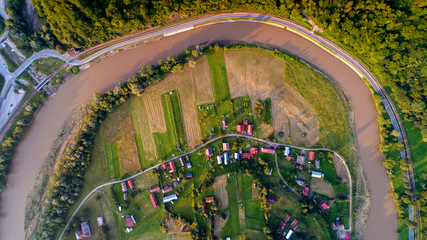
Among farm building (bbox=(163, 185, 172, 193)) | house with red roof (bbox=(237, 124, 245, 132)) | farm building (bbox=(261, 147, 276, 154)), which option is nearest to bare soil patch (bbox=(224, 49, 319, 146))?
farm building (bbox=(261, 147, 276, 154))

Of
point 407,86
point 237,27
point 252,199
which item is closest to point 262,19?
point 237,27

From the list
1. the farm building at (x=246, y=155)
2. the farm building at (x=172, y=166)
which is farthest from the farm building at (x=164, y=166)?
the farm building at (x=246, y=155)

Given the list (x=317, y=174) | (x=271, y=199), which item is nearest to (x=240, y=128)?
(x=271, y=199)

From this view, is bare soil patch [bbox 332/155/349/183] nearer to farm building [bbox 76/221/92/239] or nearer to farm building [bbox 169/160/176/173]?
farm building [bbox 169/160/176/173]

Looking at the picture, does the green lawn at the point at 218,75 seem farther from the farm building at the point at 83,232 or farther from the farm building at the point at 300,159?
the farm building at the point at 83,232

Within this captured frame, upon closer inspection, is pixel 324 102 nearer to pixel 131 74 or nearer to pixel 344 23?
pixel 344 23

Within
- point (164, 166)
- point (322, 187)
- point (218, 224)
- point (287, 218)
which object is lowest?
point (218, 224)
